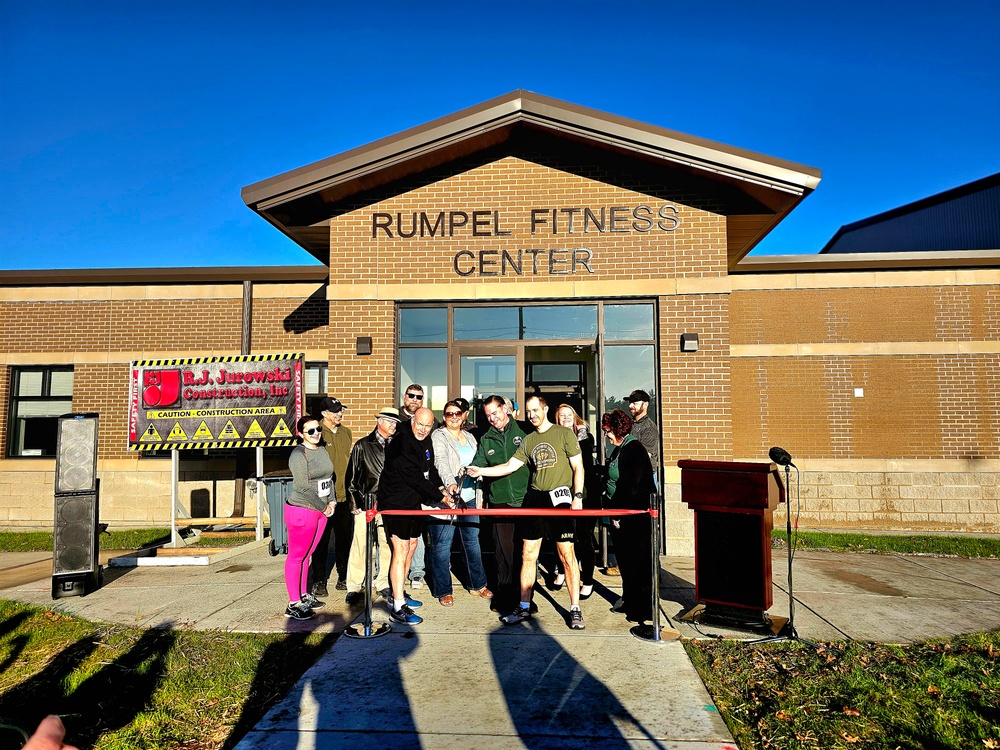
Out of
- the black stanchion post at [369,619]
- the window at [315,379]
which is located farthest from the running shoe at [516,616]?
the window at [315,379]

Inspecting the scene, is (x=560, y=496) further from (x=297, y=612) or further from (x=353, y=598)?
(x=297, y=612)

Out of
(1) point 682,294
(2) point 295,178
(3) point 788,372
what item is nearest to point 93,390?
(2) point 295,178

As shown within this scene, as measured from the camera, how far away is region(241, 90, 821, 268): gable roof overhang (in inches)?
333

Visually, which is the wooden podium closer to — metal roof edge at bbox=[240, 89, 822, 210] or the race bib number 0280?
the race bib number 0280

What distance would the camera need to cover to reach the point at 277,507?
9391 mm

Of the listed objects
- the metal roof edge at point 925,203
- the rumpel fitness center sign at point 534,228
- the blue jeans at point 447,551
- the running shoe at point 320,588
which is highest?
the metal roof edge at point 925,203

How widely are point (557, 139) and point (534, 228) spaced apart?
4.26 ft

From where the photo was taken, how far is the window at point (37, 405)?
13.7 meters

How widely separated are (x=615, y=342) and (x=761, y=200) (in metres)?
2.75

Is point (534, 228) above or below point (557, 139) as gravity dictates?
below

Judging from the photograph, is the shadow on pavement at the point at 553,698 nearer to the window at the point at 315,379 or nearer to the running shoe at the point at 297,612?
the running shoe at the point at 297,612

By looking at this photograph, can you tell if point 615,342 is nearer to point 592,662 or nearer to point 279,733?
point 592,662

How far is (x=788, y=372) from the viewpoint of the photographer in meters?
12.5

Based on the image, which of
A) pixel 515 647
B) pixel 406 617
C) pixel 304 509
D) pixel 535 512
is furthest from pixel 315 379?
pixel 515 647
